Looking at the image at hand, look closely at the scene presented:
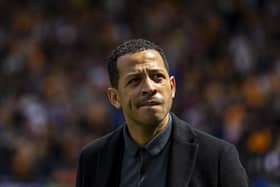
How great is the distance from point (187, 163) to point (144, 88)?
1.11 feet

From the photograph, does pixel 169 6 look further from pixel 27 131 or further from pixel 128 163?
pixel 128 163

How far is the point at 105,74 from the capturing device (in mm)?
13422

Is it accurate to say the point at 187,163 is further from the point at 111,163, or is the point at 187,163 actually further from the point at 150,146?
the point at 111,163

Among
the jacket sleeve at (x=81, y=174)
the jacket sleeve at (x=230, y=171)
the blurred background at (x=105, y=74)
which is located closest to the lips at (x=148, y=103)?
the jacket sleeve at (x=230, y=171)

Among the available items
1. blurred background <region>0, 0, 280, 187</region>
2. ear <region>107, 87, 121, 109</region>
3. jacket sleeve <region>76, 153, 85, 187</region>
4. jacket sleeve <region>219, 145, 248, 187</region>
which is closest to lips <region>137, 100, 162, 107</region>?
ear <region>107, 87, 121, 109</region>

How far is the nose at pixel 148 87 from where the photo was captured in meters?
3.65

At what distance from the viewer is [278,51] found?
466 inches

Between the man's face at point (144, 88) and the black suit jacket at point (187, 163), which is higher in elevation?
the man's face at point (144, 88)

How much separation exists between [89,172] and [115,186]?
167mm

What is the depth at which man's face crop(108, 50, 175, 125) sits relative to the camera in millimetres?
3646

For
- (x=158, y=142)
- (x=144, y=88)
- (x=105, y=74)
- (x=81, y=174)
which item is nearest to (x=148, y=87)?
(x=144, y=88)

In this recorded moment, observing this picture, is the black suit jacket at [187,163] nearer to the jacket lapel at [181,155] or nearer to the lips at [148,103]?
the jacket lapel at [181,155]

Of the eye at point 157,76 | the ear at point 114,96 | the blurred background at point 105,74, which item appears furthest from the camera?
the blurred background at point 105,74

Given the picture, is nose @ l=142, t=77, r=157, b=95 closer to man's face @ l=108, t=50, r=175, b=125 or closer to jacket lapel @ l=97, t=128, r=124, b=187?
man's face @ l=108, t=50, r=175, b=125
